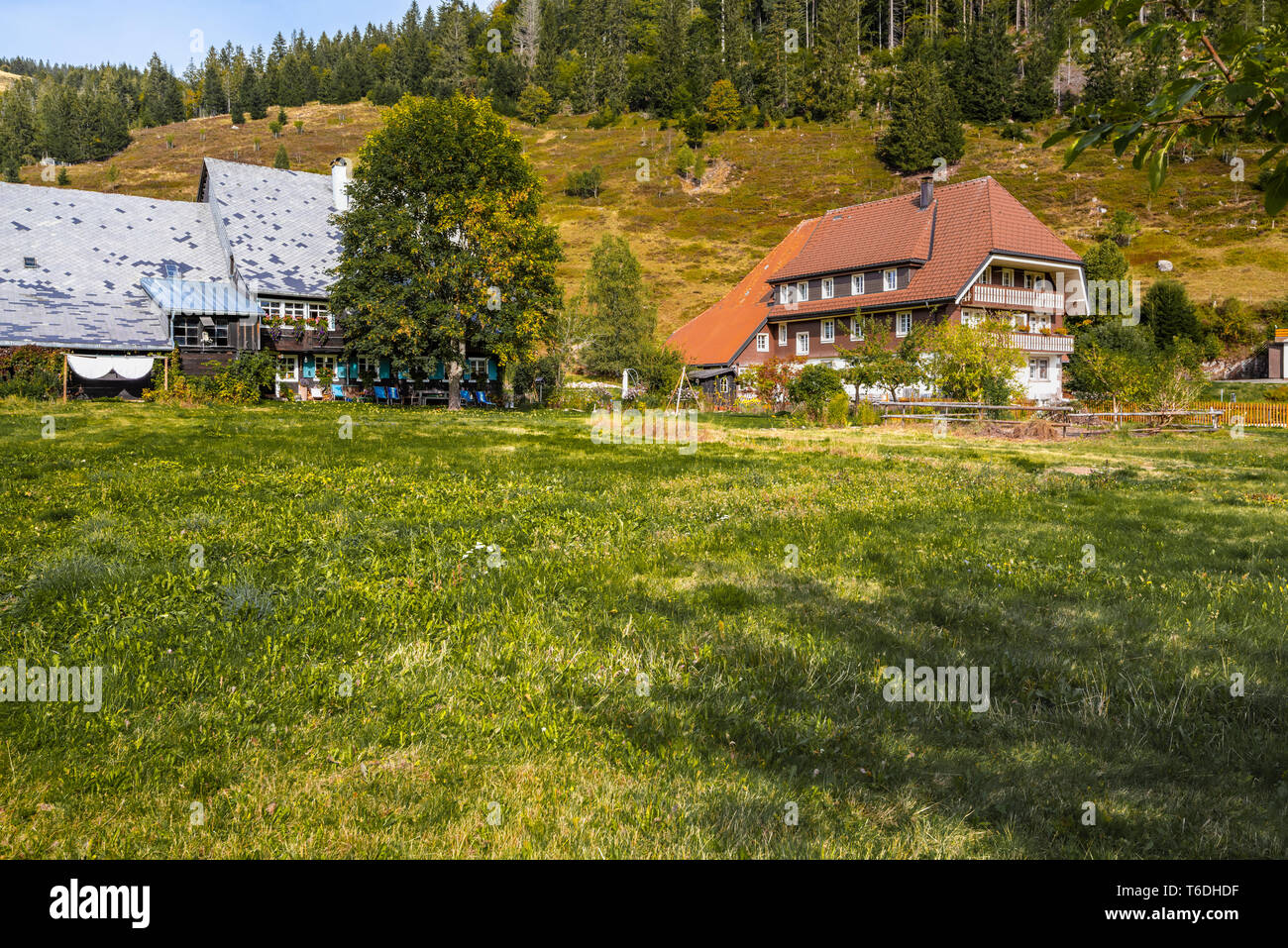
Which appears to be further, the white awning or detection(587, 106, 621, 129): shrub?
detection(587, 106, 621, 129): shrub

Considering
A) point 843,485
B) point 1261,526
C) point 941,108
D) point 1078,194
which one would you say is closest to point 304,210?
point 843,485

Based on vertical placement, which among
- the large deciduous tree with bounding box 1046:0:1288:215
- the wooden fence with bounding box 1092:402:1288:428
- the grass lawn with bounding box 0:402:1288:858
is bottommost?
the grass lawn with bounding box 0:402:1288:858

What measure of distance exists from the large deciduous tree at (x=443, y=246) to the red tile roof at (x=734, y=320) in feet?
71.4

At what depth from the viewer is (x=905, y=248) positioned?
2082 inches

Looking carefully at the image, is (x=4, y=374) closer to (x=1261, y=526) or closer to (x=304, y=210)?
(x=304, y=210)

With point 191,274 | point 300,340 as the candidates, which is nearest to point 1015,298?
point 300,340

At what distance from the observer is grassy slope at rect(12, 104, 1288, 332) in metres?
78.6

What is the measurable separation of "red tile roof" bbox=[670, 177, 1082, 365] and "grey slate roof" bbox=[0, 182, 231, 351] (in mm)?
31447

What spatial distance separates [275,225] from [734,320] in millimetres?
32730

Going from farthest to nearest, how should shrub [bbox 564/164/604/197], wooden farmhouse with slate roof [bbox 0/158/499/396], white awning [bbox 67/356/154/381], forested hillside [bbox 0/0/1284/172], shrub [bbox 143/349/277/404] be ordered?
A: forested hillside [bbox 0/0/1284/172]
shrub [bbox 564/164/604/197]
wooden farmhouse with slate roof [bbox 0/158/499/396]
white awning [bbox 67/356/154/381]
shrub [bbox 143/349/277/404]

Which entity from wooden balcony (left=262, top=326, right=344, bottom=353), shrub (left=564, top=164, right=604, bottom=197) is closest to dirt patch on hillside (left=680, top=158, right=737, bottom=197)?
shrub (left=564, top=164, right=604, bottom=197)

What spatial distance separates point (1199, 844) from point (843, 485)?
960 centimetres

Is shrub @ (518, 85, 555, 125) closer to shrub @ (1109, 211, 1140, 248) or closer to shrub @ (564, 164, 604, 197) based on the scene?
shrub @ (564, 164, 604, 197)

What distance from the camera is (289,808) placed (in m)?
3.35
